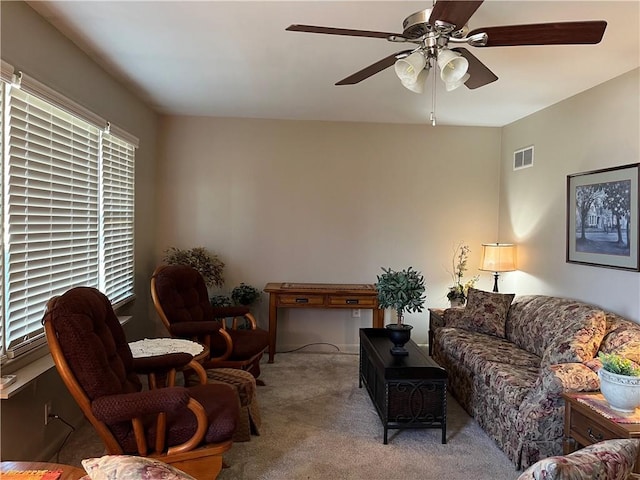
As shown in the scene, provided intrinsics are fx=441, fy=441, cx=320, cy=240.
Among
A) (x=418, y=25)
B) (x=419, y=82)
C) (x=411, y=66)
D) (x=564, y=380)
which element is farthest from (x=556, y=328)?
(x=418, y=25)

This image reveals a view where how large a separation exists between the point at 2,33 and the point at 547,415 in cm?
356

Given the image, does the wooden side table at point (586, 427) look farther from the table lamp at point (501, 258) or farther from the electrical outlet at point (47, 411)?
the electrical outlet at point (47, 411)

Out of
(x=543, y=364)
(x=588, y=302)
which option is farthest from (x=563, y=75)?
(x=543, y=364)

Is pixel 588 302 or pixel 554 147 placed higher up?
pixel 554 147

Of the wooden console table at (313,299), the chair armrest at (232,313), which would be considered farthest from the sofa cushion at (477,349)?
the chair armrest at (232,313)

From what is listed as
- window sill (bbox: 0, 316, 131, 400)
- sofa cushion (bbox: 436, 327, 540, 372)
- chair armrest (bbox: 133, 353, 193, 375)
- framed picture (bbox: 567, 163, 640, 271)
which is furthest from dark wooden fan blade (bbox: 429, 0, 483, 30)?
window sill (bbox: 0, 316, 131, 400)

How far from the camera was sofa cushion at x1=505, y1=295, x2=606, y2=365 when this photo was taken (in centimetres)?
270

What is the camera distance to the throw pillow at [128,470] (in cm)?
101

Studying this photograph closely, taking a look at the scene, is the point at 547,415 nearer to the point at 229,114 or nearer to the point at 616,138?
the point at 616,138

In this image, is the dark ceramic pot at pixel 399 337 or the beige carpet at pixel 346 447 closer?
the beige carpet at pixel 346 447

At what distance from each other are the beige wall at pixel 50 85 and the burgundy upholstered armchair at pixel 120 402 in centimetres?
62

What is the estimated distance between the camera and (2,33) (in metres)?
2.21

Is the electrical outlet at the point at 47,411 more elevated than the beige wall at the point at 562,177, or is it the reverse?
the beige wall at the point at 562,177

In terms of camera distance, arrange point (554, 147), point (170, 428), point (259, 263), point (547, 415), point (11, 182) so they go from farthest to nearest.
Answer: point (259, 263)
point (554, 147)
point (547, 415)
point (11, 182)
point (170, 428)
